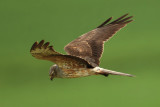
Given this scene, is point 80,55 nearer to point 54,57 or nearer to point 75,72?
point 75,72

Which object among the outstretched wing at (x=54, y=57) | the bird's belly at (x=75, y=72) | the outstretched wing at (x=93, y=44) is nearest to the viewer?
the outstretched wing at (x=54, y=57)

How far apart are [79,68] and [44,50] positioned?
0.82 metres

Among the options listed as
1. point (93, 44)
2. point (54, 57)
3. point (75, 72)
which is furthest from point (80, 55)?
point (54, 57)

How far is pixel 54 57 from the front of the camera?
7.41m

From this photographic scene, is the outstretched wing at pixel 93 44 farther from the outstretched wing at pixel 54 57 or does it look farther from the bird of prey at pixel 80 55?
the outstretched wing at pixel 54 57

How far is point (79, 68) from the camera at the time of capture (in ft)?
25.5

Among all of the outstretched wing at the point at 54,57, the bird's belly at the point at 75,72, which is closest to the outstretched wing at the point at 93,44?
the bird's belly at the point at 75,72

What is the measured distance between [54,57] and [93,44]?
1.34 metres

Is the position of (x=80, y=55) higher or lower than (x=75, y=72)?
higher

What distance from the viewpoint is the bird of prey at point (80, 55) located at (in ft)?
23.6

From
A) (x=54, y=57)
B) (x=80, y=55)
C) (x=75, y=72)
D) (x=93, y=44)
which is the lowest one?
(x=75, y=72)

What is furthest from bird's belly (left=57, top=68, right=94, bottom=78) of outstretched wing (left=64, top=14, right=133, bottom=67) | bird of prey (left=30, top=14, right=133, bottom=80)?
outstretched wing (left=64, top=14, right=133, bottom=67)

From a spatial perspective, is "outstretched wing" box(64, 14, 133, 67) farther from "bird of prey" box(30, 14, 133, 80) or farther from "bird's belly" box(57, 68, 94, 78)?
"bird's belly" box(57, 68, 94, 78)

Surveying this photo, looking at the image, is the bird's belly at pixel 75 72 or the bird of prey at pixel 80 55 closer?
the bird of prey at pixel 80 55
